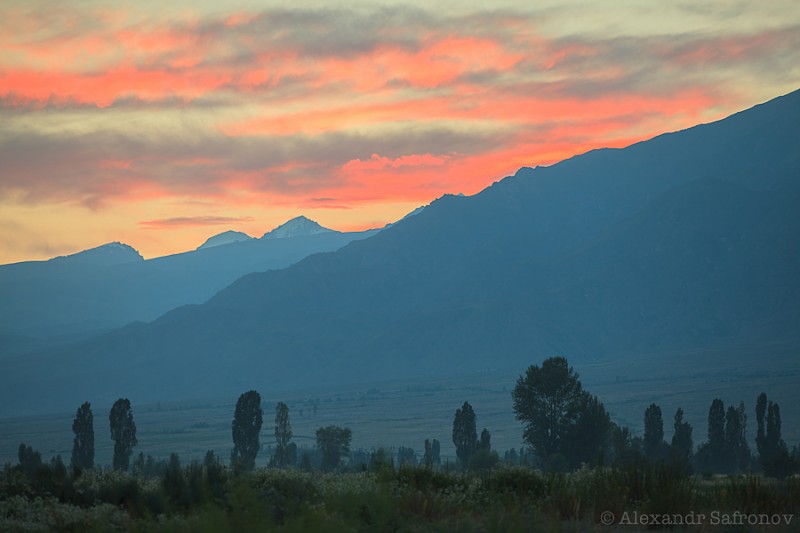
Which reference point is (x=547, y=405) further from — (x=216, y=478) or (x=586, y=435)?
(x=216, y=478)

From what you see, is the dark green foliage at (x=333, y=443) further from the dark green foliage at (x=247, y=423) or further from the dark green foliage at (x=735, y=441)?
the dark green foliage at (x=735, y=441)

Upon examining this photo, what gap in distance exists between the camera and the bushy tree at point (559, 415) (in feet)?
264

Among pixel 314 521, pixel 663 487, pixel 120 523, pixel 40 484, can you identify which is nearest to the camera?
pixel 314 521

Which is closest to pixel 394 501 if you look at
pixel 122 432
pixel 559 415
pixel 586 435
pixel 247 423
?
pixel 586 435

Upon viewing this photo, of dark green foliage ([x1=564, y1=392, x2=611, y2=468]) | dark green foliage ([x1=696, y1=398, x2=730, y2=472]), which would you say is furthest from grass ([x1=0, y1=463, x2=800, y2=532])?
dark green foliage ([x1=696, y1=398, x2=730, y2=472])

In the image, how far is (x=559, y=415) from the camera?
8256cm

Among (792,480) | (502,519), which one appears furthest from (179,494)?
(792,480)

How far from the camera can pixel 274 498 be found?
20609 millimetres

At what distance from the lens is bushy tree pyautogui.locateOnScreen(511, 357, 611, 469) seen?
264ft

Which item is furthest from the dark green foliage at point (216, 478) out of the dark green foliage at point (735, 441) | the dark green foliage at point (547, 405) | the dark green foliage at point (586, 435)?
the dark green foliage at point (735, 441)

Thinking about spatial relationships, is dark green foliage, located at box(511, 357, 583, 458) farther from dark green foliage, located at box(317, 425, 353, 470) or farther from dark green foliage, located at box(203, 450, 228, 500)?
dark green foliage, located at box(203, 450, 228, 500)

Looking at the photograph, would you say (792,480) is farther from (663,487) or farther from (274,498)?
(274,498)

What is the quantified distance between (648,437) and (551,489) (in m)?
84.4

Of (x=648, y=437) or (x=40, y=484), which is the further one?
(x=648, y=437)
